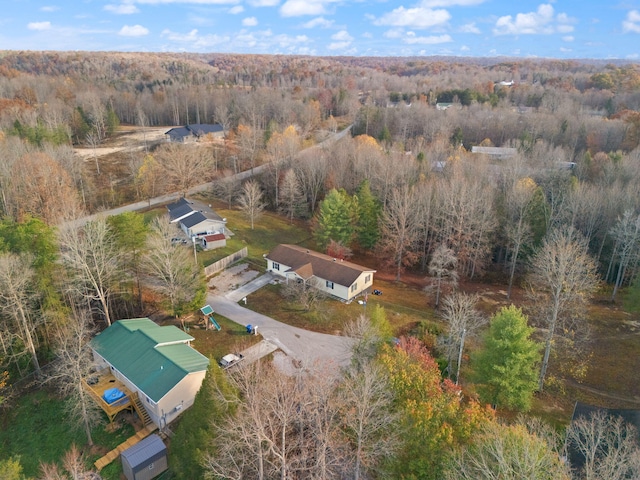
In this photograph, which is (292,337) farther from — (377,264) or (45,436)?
(377,264)

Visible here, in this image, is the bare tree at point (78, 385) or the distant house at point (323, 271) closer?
the bare tree at point (78, 385)

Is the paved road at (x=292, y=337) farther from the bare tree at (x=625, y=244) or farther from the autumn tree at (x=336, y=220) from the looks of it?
the bare tree at (x=625, y=244)

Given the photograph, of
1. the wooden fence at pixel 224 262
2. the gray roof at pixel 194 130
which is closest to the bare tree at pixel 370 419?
the wooden fence at pixel 224 262

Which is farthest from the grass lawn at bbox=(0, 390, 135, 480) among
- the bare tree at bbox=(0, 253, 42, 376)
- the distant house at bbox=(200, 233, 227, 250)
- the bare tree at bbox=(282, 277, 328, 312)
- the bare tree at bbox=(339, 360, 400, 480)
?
the distant house at bbox=(200, 233, 227, 250)

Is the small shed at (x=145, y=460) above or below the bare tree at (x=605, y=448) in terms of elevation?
below

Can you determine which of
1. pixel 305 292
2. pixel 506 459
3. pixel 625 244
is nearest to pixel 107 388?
pixel 305 292

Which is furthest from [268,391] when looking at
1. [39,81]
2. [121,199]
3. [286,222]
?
[39,81]

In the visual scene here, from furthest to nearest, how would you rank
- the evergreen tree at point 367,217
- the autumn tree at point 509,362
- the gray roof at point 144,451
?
the evergreen tree at point 367,217, the autumn tree at point 509,362, the gray roof at point 144,451

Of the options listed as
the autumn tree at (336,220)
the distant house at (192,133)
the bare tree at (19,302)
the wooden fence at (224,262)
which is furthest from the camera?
the distant house at (192,133)
